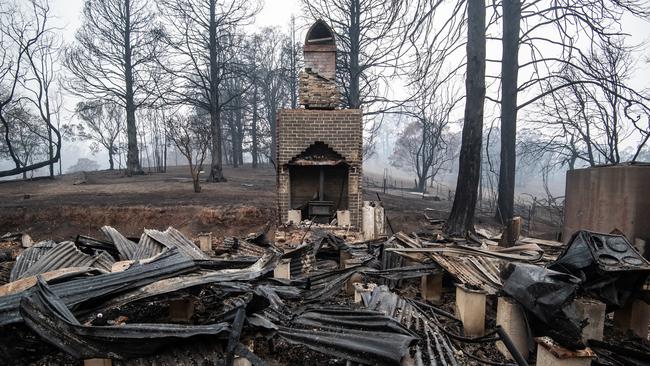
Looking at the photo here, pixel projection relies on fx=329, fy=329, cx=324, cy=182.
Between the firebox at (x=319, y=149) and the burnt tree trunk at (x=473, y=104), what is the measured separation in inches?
105

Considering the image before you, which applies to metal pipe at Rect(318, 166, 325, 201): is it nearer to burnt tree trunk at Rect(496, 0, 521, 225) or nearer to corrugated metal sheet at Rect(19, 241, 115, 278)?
corrugated metal sheet at Rect(19, 241, 115, 278)

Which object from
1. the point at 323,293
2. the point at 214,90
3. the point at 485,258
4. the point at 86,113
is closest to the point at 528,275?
the point at 485,258

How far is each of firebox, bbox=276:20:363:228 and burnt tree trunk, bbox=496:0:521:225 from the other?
524 centimetres

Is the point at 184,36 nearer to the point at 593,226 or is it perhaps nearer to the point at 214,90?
the point at 214,90

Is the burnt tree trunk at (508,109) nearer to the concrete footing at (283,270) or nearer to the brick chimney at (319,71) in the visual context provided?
the brick chimney at (319,71)

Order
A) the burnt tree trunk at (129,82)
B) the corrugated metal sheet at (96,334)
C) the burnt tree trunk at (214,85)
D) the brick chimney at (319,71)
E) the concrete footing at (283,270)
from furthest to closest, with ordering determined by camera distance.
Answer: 1. the burnt tree trunk at (129,82)
2. the burnt tree trunk at (214,85)
3. the brick chimney at (319,71)
4. the concrete footing at (283,270)
5. the corrugated metal sheet at (96,334)

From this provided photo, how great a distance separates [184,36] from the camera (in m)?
16.4

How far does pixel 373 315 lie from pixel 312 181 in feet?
21.2

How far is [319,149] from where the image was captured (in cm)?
905

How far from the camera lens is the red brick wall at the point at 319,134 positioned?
8.62 metres

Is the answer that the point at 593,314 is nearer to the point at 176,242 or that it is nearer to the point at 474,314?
the point at 474,314

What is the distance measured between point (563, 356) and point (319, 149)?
282 inches

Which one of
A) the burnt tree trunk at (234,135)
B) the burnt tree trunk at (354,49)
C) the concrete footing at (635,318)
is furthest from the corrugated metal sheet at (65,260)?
the burnt tree trunk at (234,135)

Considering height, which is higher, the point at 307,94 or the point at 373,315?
the point at 307,94
